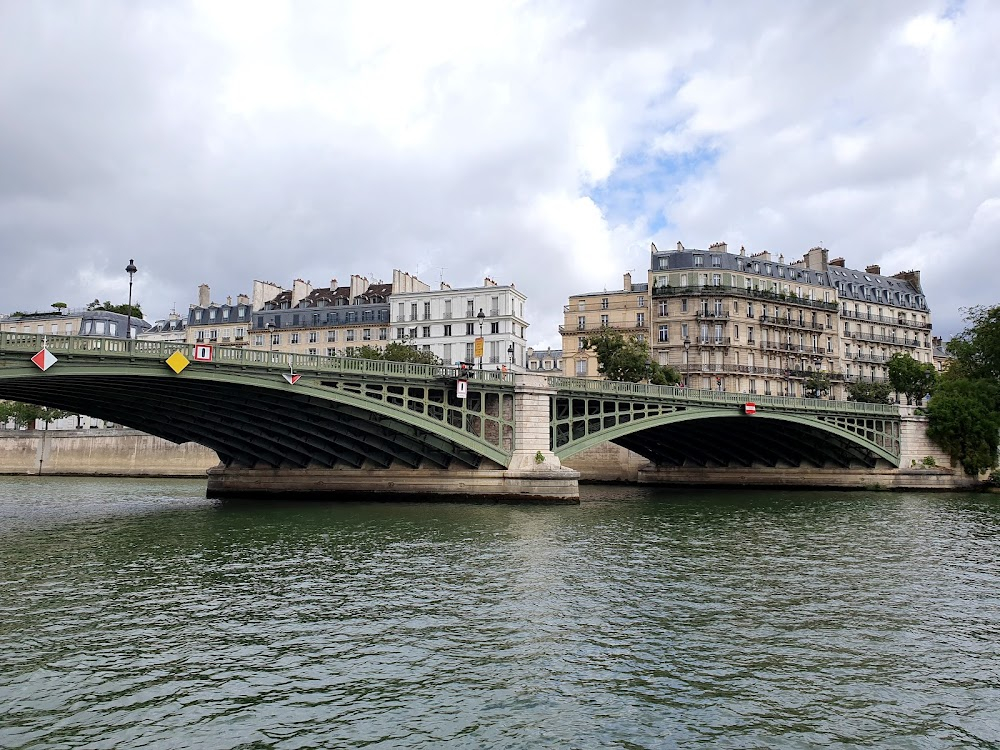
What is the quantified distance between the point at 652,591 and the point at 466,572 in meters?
5.47

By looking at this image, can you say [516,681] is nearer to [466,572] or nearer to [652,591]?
[652,591]

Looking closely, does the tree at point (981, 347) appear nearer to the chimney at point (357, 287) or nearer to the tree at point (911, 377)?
the tree at point (911, 377)

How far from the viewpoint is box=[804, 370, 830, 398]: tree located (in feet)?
276

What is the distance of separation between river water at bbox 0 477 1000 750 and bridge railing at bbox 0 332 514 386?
7.20m

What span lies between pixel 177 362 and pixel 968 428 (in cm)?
5565

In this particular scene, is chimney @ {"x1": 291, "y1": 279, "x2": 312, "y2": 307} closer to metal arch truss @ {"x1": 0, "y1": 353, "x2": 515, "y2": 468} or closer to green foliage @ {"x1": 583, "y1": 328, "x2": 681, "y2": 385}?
green foliage @ {"x1": 583, "y1": 328, "x2": 681, "y2": 385}

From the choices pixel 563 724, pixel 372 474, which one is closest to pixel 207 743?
pixel 563 724

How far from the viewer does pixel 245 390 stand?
129 ft

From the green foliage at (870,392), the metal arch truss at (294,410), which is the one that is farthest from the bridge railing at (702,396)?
the green foliage at (870,392)

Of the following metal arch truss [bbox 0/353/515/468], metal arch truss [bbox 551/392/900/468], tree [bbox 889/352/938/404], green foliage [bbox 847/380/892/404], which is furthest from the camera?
green foliage [bbox 847/380/892/404]

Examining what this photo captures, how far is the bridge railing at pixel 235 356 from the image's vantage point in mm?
33188

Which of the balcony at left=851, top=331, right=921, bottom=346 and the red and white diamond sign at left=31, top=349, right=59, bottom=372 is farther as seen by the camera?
the balcony at left=851, top=331, right=921, bottom=346

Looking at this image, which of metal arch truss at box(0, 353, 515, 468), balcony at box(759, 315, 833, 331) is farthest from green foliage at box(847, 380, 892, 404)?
metal arch truss at box(0, 353, 515, 468)

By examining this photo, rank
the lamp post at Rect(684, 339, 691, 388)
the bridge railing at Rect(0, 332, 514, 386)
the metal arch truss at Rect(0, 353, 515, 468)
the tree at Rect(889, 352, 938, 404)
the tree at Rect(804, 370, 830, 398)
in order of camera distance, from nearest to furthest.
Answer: the bridge railing at Rect(0, 332, 514, 386) → the metal arch truss at Rect(0, 353, 515, 468) → the tree at Rect(889, 352, 938, 404) → the tree at Rect(804, 370, 830, 398) → the lamp post at Rect(684, 339, 691, 388)
